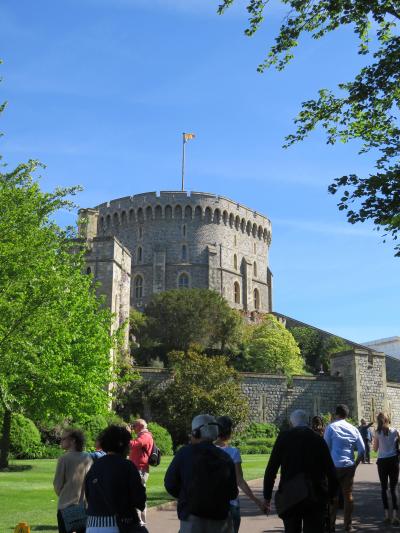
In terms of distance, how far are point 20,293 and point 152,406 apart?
22454mm

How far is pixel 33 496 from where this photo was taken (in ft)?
40.3

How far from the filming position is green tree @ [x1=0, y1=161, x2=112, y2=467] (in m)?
15.6

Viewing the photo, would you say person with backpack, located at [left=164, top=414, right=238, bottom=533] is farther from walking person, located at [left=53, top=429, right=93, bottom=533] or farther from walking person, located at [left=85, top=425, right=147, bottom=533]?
walking person, located at [left=53, top=429, right=93, bottom=533]

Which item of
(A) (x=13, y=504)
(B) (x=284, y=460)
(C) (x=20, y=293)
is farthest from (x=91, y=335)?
(B) (x=284, y=460)

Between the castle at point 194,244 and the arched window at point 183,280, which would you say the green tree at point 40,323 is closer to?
the castle at point 194,244

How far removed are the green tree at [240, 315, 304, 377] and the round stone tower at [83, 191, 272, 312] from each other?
15.0 metres

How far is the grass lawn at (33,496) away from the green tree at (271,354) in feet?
97.9

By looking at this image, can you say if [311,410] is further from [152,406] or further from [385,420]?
[385,420]

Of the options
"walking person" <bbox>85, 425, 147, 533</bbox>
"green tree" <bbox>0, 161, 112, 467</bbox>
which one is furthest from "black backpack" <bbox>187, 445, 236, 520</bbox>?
"green tree" <bbox>0, 161, 112, 467</bbox>

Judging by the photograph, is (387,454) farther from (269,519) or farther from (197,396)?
(197,396)

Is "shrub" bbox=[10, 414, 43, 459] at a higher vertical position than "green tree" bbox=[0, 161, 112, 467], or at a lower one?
lower

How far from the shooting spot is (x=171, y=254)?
218ft

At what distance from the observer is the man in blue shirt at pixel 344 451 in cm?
842

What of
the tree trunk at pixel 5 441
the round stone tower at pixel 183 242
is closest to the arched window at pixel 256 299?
the round stone tower at pixel 183 242
